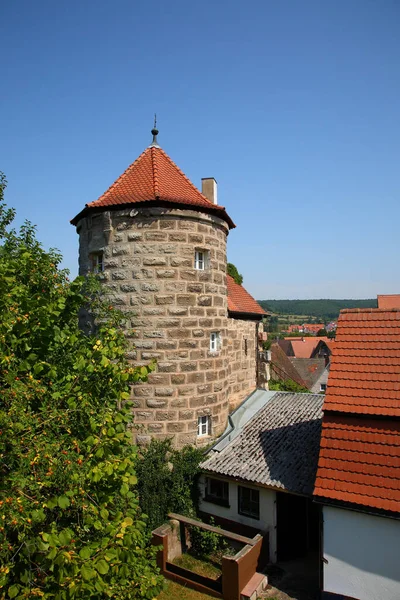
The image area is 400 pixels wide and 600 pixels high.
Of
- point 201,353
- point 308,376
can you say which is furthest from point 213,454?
point 308,376

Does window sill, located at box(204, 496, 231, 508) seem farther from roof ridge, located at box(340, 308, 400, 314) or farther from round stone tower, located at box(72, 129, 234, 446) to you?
roof ridge, located at box(340, 308, 400, 314)

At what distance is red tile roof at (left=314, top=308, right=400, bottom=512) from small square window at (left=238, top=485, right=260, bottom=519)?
241 centimetres

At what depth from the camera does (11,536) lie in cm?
454

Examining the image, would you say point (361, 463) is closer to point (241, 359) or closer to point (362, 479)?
point (362, 479)

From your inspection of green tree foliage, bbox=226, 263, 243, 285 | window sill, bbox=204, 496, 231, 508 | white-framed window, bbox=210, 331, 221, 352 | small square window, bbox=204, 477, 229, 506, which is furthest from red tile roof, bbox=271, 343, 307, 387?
window sill, bbox=204, 496, 231, 508

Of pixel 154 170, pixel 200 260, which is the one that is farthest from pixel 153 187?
pixel 200 260

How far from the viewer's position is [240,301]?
15.9m

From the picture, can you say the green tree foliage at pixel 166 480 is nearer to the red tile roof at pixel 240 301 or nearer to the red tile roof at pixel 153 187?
the red tile roof at pixel 240 301

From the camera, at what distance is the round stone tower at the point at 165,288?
10.7m

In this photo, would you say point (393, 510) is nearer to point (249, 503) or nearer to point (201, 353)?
point (249, 503)

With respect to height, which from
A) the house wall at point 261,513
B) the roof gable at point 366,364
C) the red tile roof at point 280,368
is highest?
the roof gable at point 366,364

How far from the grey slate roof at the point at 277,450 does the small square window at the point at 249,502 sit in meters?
0.57

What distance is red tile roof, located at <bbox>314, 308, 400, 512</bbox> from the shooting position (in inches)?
320

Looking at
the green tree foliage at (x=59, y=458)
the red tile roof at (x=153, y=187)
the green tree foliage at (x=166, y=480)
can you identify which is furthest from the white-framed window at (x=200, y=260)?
the green tree foliage at (x=59, y=458)
